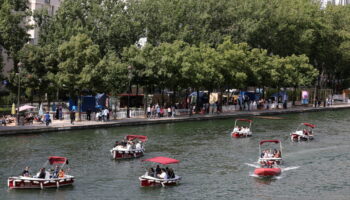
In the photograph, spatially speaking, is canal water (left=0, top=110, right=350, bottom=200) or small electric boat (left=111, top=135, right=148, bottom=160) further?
small electric boat (left=111, top=135, right=148, bottom=160)

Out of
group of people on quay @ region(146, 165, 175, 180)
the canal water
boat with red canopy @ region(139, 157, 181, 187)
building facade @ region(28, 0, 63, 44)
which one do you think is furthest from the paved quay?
building facade @ region(28, 0, 63, 44)

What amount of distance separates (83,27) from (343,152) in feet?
146

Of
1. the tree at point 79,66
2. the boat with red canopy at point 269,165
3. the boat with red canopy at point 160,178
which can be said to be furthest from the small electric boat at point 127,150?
the tree at point 79,66

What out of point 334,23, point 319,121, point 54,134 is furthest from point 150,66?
point 334,23

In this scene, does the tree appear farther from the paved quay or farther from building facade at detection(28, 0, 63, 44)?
building facade at detection(28, 0, 63, 44)

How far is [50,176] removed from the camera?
41.0 m

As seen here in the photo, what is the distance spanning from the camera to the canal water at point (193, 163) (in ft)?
132

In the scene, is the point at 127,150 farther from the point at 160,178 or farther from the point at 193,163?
the point at 160,178

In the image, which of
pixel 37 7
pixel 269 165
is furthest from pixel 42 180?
pixel 37 7

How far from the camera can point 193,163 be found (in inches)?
1978

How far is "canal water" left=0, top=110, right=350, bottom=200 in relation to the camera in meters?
40.2

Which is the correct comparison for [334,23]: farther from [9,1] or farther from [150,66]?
[9,1]

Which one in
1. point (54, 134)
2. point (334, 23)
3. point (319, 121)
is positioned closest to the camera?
point (54, 134)

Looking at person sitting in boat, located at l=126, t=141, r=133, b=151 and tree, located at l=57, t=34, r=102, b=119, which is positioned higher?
tree, located at l=57, t=34, r=102, b=119
